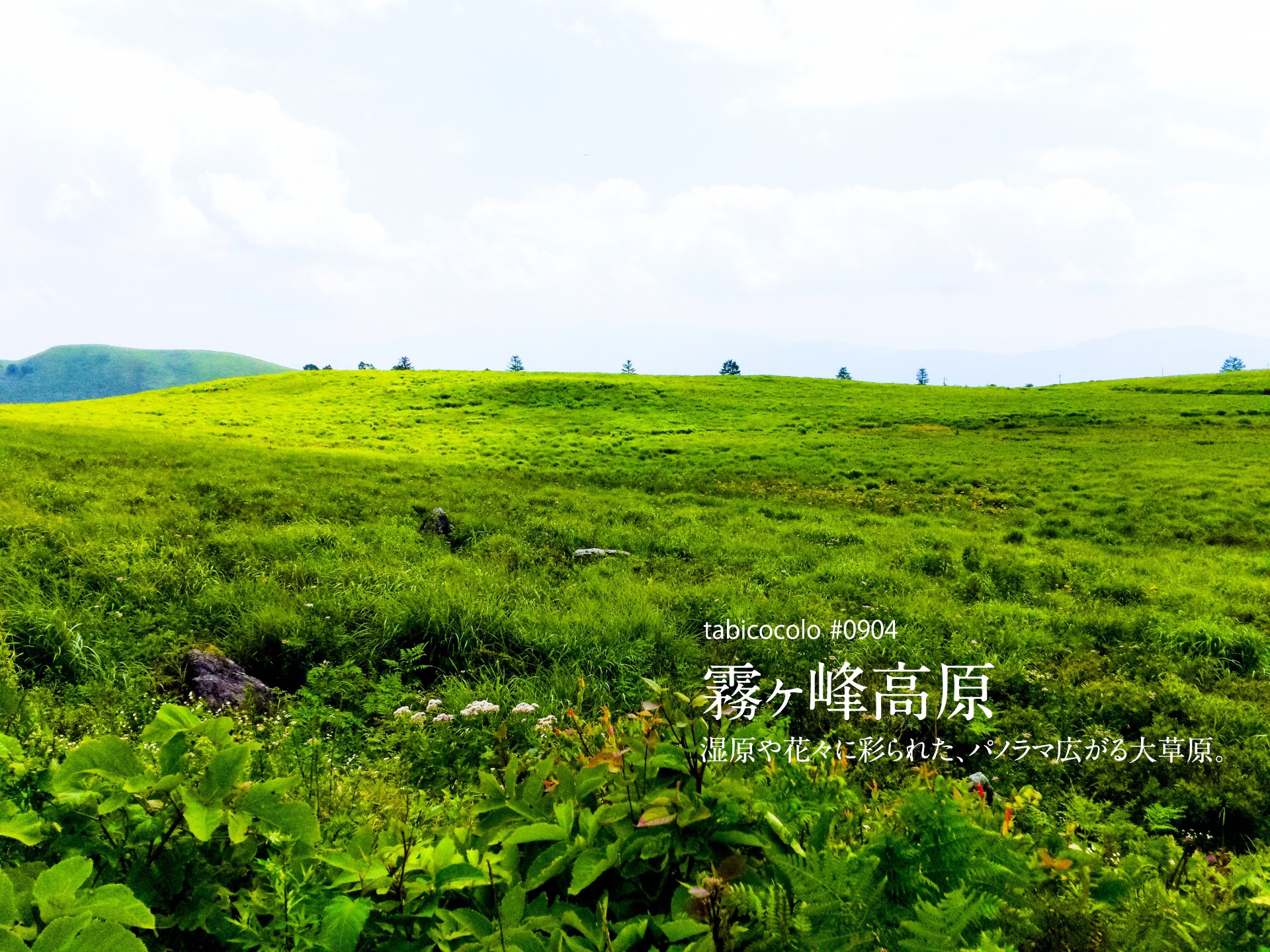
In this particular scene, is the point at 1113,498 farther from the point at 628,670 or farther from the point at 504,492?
the point at 628,670

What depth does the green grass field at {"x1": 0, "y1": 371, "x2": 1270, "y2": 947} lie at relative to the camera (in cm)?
539

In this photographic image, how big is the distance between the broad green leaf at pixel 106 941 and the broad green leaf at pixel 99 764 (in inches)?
23.0

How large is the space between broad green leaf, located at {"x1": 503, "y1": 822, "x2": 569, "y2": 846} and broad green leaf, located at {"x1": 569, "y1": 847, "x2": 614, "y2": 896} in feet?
0.23

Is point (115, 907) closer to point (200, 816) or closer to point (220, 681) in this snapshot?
point (200, 816)

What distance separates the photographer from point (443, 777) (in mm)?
4031

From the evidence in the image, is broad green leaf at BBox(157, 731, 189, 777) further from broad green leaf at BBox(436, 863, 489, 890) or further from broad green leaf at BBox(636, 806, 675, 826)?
broad green leaf at BBox(636, 806, 675, 826)

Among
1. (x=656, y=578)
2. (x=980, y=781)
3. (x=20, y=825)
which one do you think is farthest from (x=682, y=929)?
(x=656, y=578)

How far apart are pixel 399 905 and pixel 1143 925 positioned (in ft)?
5.03

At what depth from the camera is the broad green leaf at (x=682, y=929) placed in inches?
50.5

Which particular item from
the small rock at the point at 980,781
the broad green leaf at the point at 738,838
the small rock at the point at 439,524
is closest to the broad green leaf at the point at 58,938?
the broad green leaf at the point at 738,838

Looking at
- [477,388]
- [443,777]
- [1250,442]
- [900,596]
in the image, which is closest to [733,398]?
[477,388]

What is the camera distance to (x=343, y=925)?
131 cm

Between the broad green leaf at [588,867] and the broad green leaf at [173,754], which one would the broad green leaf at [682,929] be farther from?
the broad green leaf at [173,754]

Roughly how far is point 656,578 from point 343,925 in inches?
291
